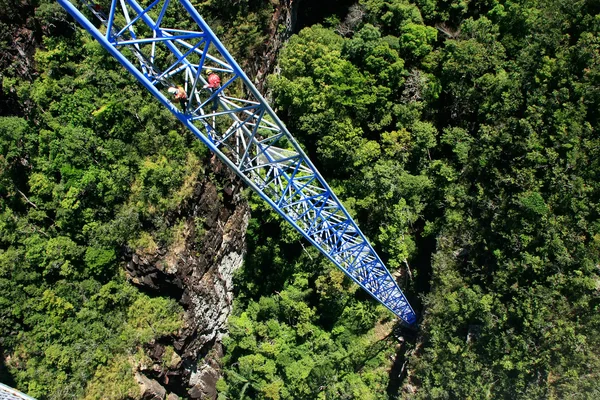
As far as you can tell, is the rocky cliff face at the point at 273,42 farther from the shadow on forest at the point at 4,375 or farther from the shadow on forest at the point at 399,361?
the shadow on forest at the point at 399,361

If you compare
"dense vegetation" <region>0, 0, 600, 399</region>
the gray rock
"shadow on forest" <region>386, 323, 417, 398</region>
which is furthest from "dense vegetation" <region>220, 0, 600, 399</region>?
the gray rock

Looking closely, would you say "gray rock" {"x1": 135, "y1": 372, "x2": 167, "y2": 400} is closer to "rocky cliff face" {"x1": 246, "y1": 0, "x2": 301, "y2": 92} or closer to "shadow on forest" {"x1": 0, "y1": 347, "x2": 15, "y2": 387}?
"shadow on forest" {"x1": 0, "y1": 347, "x2": 15, "y2": 387}

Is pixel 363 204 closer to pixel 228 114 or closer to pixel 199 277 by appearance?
pixel 199 277

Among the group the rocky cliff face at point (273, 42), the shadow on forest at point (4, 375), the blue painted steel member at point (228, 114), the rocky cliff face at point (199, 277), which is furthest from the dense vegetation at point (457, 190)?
the shadow on forest at point (4, 375)

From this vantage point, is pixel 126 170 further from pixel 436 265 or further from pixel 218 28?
pixel 436 265

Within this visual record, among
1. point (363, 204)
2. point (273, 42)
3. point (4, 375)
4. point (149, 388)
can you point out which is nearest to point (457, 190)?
point (363, 204)

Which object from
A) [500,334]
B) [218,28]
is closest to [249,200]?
[218,28]

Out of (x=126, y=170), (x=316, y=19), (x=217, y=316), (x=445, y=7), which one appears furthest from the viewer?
(x=316, y=19)
